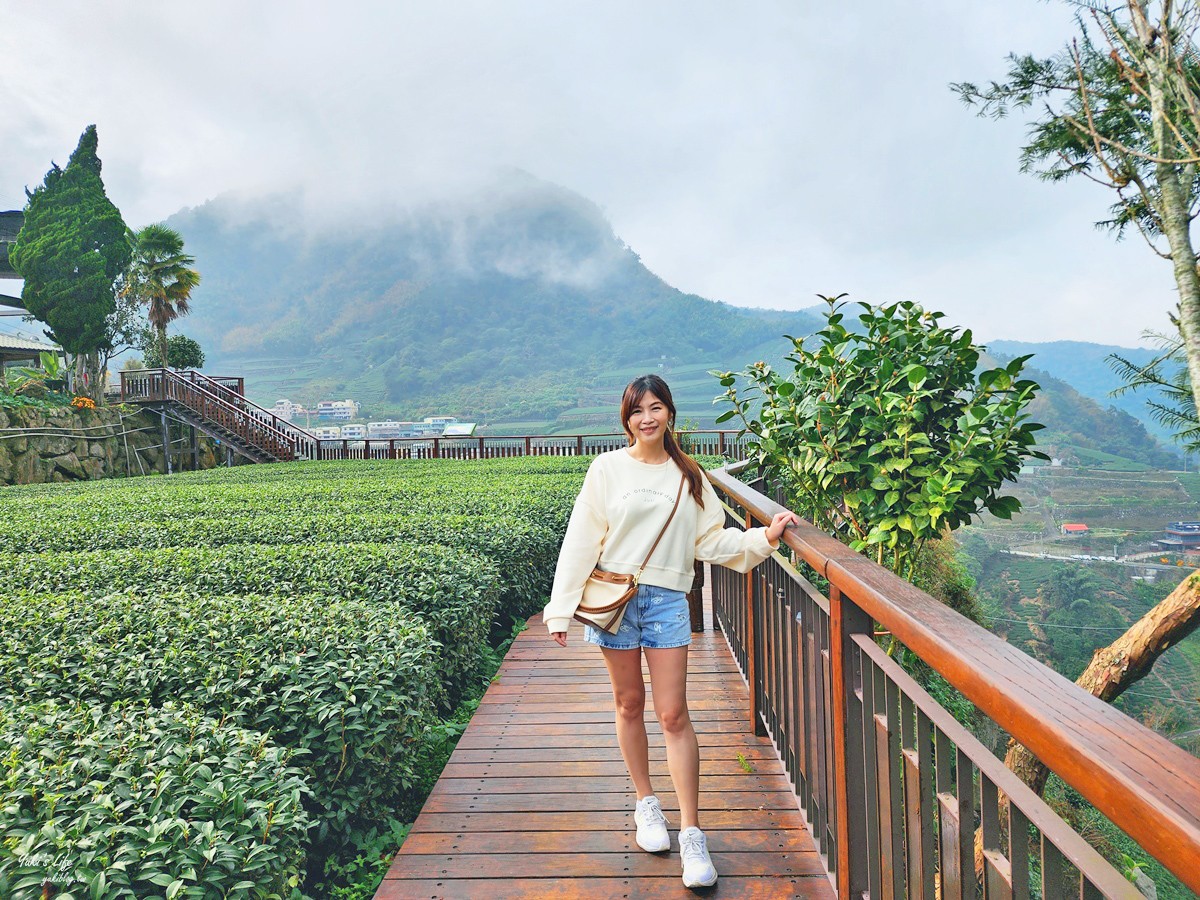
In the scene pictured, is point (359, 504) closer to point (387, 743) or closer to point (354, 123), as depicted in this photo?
point (387, 743)

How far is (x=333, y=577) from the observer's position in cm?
361

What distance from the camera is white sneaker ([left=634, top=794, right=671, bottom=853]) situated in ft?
6.94

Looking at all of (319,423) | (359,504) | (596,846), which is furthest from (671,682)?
(319,423)

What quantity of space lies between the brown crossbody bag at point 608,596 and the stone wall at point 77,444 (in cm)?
1684

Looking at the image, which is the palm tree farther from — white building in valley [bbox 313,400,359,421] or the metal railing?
white building in valley [bbox 313,400,359,421]

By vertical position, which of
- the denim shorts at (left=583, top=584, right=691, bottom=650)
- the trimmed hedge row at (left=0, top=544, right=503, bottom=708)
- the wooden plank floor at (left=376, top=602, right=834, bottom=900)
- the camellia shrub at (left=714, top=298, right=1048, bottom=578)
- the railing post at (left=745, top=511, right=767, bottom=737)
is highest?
the camellia shrub at (left=714, top=298, right=1048, bottom=578)

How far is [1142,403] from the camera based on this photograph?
8.83 metres

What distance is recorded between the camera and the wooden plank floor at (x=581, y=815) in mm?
1997

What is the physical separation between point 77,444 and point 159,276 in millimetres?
7969

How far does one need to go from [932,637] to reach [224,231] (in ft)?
432

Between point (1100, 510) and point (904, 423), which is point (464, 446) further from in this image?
point (1100, 510)

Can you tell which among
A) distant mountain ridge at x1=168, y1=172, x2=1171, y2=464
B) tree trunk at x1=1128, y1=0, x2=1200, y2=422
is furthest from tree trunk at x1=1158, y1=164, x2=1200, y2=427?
distant mountain ridge at x1=168, y1=172, x2=1171, y2=464

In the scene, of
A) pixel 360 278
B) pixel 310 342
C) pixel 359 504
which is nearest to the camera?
pixel 359 504

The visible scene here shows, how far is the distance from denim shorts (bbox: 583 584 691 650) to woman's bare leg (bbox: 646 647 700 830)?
0.10ft
